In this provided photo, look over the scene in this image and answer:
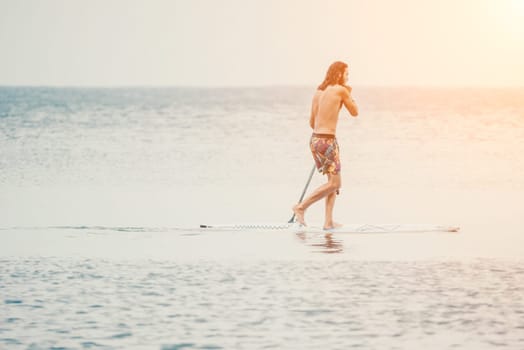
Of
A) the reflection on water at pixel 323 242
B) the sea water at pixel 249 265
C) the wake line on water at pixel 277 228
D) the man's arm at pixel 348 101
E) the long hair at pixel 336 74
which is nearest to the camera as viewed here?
the sea water at pixel 249 265

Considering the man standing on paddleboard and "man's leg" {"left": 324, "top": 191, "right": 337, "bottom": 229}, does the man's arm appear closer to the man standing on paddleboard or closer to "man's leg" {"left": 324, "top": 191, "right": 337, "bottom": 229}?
the man standing on paddleboard

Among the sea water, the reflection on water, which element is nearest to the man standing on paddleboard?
the reflection on water

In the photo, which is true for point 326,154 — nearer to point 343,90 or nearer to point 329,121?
point 329,121

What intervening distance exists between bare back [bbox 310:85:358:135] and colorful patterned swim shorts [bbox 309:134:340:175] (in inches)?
3.3

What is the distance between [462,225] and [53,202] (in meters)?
6.28

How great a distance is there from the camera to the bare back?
1292 cm

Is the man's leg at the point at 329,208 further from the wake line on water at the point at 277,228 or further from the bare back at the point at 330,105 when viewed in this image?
the bare back at the point at 330,105

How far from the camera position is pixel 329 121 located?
42.9 ft

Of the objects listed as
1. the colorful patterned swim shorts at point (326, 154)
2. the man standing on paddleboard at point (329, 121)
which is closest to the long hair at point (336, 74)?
the man standing on paddleboard at point (329, 121)

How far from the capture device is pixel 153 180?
77.5 feet

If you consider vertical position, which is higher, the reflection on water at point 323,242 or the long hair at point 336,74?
the long hair at point 336,74

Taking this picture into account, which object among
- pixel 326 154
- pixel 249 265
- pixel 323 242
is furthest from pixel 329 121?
pixel 249 265

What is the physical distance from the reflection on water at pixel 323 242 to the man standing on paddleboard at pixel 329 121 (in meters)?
0.22

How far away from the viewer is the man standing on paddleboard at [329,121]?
1297 centimetres
